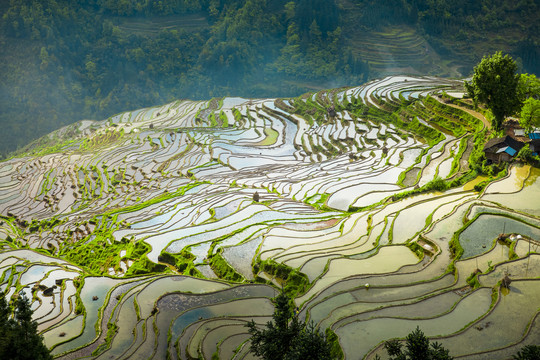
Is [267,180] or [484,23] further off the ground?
[484,23]

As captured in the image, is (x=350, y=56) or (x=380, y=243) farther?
(x=350, y=56)

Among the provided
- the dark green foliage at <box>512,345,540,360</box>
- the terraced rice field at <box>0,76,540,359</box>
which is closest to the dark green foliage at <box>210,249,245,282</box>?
the terraced rice field at <box>0,76,540,359</box>

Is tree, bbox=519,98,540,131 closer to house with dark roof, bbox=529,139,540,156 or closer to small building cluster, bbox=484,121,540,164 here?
small building cluster, bbox=484,121,540,164

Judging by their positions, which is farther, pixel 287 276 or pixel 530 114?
pixel 530 114

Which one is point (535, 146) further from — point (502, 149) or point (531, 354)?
point (531, 354)

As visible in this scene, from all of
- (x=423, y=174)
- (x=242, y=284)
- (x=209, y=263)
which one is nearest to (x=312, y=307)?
(x=242, y=284)

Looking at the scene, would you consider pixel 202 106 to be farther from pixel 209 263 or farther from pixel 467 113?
pixel 209 263

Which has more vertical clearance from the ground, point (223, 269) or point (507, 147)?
point (507, 147)

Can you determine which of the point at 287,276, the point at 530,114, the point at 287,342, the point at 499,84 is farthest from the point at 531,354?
the point at 499,84
